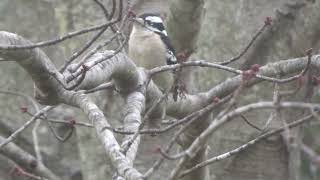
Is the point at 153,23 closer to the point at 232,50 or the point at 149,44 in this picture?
the point at 149,44

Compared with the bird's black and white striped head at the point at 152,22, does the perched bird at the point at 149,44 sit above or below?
below

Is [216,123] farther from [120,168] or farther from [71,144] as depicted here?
[71,144]

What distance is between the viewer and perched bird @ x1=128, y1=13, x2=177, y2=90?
382 cm

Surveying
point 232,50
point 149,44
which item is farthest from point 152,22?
point 232,50

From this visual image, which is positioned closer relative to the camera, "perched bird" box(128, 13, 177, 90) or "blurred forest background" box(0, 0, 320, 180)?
"blurred forest background" box(0, 0, 320, 180)

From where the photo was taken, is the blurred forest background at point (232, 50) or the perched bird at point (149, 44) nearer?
the blurred forest background at point (232, 50)

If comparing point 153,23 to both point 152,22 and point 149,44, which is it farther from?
point 149,44

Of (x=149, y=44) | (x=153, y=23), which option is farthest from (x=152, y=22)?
(x=149, y=44)

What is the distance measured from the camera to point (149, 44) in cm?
387

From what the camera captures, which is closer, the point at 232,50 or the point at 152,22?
the point at 232,50

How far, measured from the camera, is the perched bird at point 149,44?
12.5 feet

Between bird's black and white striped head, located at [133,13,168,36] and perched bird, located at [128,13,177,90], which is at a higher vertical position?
bird's black and white striped head, located at [133,13,168,36]

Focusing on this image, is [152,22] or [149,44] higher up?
[152,22]

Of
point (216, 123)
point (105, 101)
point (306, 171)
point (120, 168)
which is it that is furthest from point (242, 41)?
point (216, 123)
